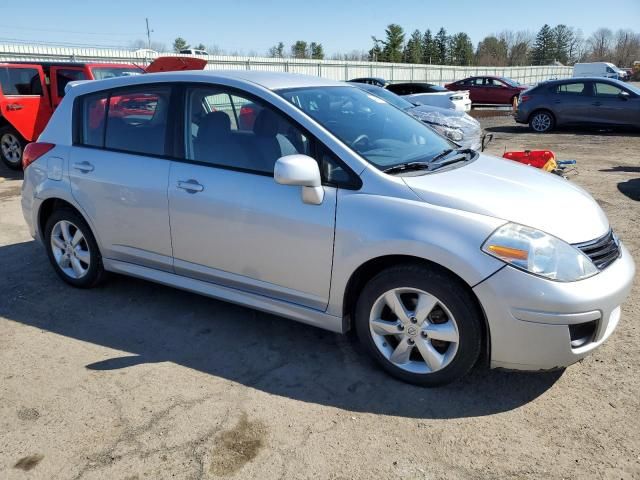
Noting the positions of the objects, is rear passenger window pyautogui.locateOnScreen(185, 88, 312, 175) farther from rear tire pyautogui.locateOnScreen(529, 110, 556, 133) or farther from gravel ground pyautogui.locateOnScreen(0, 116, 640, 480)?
rear tire pyautogui.locateOnScreen(529, 110, 556, 133)

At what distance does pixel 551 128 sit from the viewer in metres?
15.1

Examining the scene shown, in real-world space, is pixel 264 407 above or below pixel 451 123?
below

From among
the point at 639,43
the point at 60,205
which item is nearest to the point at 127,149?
the point at 60,205

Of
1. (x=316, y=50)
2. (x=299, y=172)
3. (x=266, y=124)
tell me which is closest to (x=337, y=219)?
(x=299, y=172)

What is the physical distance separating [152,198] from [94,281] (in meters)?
1.17

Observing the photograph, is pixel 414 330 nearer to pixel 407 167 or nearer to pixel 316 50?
pixel 407 167

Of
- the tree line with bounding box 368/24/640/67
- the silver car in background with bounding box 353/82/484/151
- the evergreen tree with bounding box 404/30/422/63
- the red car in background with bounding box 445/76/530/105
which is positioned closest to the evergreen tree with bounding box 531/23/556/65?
the tree line with bounding box 368/24/640/67

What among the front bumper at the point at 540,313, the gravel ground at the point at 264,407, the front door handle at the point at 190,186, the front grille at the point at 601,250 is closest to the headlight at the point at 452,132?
the gravel ground at the point at 264,407

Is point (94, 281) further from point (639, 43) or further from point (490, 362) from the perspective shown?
point (639, 43)

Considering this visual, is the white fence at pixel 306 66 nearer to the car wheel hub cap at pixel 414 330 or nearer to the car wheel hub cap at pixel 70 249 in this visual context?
the car wheel hub cap at pixel 70 249

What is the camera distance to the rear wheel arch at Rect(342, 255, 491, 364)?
276cm

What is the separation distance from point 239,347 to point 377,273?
3.73 feet

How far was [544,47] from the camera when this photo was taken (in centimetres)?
9931

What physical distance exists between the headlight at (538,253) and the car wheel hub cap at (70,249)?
325 centimetres
